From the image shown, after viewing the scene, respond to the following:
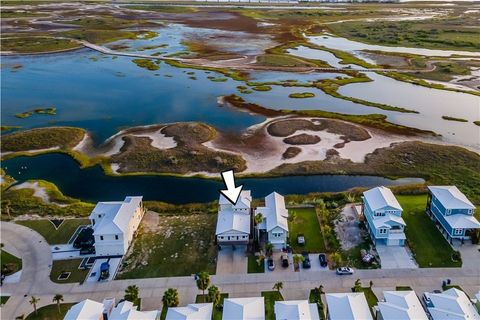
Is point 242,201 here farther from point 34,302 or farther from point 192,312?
point 34,302

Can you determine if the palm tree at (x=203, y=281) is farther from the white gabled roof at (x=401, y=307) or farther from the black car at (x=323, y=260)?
the white gabled roof at (x=401, y=307)

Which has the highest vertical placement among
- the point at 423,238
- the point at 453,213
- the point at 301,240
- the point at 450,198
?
the point at 450,198

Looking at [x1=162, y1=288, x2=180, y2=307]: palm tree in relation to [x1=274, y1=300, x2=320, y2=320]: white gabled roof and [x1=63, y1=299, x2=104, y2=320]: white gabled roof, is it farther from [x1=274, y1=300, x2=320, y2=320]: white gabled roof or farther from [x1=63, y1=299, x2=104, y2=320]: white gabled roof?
[x1=274, y1=300, x2=320, y2=320]: white gabled roof

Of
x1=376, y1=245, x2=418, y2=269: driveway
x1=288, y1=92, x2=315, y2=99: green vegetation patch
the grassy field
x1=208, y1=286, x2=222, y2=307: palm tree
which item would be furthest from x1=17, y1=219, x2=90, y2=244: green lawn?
x1=288, y1=92, x2=315, y2=99: green vegetation patch

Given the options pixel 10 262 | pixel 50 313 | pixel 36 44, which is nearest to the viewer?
pixel 50 313

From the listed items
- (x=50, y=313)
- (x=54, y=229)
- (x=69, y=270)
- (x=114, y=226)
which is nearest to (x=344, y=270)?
(x=114, y=226)

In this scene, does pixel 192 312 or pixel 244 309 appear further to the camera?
pixel 192 312

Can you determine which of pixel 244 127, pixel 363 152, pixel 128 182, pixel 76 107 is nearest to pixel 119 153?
pixel 128 182
